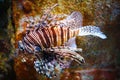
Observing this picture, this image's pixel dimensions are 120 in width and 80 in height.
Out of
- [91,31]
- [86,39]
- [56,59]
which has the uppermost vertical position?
[91,31]

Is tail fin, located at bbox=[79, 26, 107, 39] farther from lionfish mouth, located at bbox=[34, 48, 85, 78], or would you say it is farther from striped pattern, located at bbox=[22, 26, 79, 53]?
lionfish mouth, located at bbox=[34, 48, 85, 78]

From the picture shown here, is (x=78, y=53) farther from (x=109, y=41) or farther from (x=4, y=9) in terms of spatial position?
(x=4, y=9)

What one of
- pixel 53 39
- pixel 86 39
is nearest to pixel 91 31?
pixel 86 39

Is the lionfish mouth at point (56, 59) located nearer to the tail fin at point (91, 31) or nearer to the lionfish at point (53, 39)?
the lionfish at point (53, 39)

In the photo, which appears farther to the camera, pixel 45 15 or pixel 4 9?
pixel 4 9

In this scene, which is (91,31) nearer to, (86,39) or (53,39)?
(86,39)

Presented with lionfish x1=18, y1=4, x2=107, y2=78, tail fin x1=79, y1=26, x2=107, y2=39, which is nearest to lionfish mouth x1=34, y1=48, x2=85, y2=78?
lionfish x1=18, y1=4, x2=107, y2=78

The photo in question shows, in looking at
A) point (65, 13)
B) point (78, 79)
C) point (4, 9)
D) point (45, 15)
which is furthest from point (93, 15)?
point (4, 9)

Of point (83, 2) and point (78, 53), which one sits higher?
point (83, 2)
